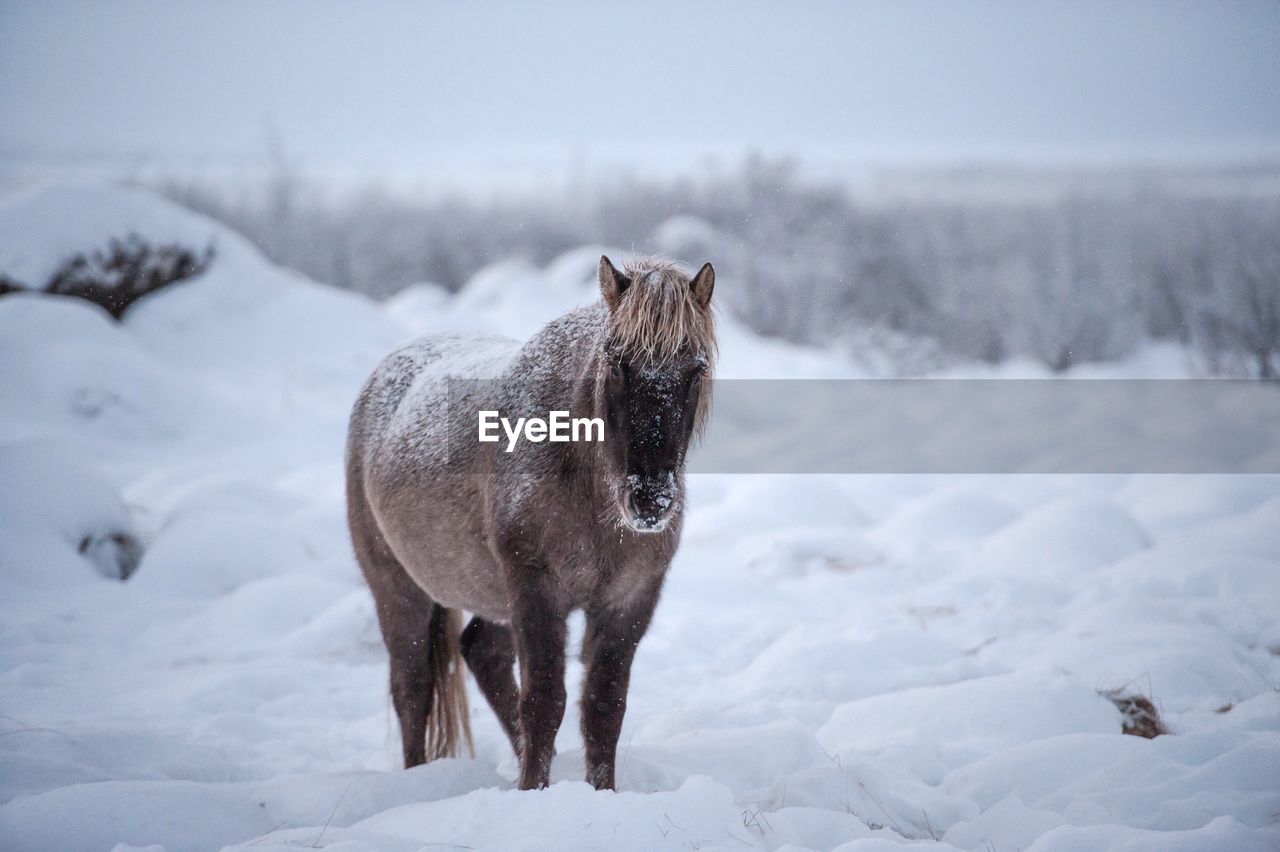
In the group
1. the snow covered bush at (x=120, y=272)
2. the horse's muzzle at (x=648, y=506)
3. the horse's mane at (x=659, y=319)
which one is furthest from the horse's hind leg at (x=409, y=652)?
Result: the snow covered bush at (x=120, y=272)

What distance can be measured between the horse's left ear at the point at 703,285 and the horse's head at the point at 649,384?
0.02m

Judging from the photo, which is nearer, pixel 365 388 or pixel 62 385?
pixel 365 388

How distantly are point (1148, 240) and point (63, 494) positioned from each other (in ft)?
48.0

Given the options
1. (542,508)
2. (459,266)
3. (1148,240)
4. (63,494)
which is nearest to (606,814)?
(542,508)

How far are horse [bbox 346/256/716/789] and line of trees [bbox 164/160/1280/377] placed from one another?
7299 millimetres

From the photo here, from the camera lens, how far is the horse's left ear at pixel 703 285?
9.65 ft

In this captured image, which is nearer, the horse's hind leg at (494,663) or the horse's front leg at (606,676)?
the horse's front leg at (606,676)

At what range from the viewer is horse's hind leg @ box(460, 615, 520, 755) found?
13.1 feet

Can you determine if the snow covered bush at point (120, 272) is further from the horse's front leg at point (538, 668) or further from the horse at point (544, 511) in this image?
the horse's front leg at point (538, 668)

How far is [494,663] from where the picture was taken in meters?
4.05

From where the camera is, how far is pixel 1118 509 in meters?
7.42

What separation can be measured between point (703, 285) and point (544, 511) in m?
0.96

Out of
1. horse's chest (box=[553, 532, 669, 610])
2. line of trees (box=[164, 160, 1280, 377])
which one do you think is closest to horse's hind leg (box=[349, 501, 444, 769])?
horse's chest (box=[553, 532, 669, 610])

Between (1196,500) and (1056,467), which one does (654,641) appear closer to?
(1196,500)
